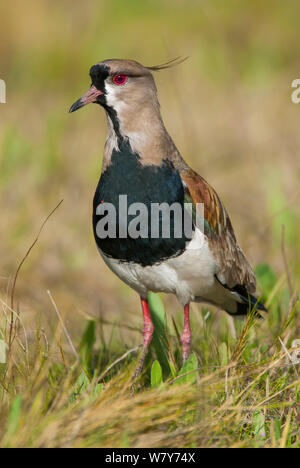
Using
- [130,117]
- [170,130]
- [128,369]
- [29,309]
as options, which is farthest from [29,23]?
[128,369]

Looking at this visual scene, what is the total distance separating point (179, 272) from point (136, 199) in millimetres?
445

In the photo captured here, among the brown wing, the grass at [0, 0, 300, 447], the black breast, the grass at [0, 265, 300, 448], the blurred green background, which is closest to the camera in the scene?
the grass at [0, 265, 300, 448]

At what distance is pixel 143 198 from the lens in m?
3.55

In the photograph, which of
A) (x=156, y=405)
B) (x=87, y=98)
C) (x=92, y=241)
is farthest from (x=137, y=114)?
(x=92, y=241)

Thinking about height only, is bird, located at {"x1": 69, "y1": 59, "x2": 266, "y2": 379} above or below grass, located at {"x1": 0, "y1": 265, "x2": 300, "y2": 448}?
above

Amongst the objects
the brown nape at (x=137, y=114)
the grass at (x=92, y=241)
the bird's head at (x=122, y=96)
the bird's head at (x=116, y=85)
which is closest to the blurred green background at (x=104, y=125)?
the grass at (x=92, y=241)

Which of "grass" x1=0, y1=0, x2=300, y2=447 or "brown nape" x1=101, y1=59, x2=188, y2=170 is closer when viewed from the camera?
"grass" x1=0, y1=0, x2=300, y2=447

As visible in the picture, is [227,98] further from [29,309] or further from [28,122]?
A: [29,309]

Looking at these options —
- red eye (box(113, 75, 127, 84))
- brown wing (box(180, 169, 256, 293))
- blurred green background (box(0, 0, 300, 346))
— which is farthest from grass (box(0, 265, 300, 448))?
red eye (box(113, 75, 127, 84))

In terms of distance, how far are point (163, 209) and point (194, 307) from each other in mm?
1353

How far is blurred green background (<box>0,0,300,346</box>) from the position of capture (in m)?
5.84

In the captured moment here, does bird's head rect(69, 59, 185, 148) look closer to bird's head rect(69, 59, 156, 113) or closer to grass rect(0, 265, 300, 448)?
bird's head rect(69, 59, 156, 113)

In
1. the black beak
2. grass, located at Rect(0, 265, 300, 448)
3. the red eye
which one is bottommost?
grass, located at Rect(0, 265, 300, 448)

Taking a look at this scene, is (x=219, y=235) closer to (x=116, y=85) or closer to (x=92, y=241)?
(x=116, y=85)
